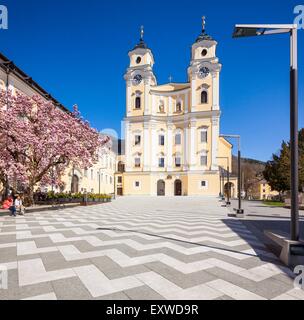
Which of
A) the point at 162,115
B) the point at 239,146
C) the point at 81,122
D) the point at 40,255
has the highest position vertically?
the point at 162,115

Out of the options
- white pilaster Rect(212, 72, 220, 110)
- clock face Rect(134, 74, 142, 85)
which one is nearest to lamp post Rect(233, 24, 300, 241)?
white pilaster Rect(212, 72, 220, 110)

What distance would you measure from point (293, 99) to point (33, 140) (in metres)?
16.7

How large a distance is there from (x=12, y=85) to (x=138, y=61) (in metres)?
32.7

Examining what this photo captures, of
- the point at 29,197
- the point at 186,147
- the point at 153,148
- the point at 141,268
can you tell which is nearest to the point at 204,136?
the point at 186,147

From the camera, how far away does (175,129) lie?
48812 millimetres

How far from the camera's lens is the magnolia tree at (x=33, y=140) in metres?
16.8

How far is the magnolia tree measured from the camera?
16844mm

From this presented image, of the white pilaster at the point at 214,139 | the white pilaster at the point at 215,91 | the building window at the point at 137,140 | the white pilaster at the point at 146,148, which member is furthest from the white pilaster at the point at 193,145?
the building window at the point at 137,140

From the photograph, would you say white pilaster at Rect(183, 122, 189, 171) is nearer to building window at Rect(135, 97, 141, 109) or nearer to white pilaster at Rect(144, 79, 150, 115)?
white pilaster at Rect(144, 79, 150, 115)

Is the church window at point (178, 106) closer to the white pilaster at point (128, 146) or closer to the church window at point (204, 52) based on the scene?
the church window at point (204, 52)

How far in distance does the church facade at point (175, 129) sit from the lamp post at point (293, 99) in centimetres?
3963

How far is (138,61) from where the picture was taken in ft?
164
